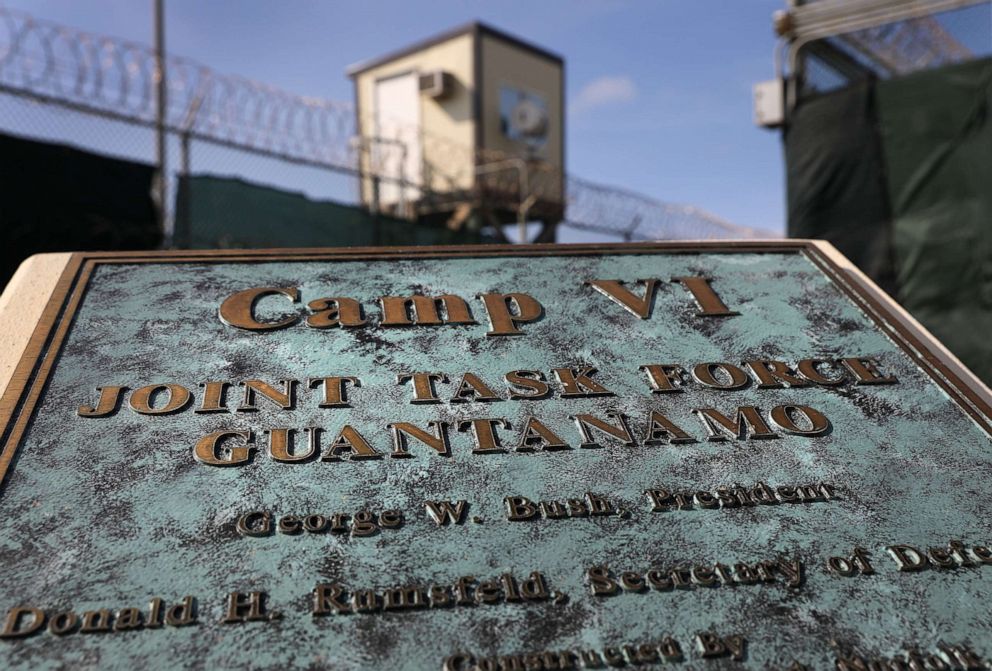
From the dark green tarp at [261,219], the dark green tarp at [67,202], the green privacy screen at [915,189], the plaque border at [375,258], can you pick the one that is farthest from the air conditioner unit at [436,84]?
the plaque border at [375,258]

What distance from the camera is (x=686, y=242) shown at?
3.06 meters

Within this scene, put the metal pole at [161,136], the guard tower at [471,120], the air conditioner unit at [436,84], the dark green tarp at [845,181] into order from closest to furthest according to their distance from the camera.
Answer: the dark green tarp at [845,181] < the metal pole at [161,136] < the guard tower at [471,120] < the air conditioner unit at [436,84]

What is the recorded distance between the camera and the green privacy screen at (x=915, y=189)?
18.1 feet

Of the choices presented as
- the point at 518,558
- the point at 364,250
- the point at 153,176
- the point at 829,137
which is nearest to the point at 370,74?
the point at 153,176

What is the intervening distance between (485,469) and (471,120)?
15.0 meters

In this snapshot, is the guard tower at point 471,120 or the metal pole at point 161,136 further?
the guard tower at point 471,120

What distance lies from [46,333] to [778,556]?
2.12m

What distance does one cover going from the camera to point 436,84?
16.5 m

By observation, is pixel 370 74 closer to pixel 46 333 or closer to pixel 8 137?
pixel 8 137

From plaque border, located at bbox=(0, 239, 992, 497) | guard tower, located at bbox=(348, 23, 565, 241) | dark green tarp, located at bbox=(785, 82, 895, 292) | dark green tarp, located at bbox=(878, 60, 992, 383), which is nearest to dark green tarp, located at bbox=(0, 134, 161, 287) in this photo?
plaque border, located at bbox=(0, 239, 992, 497)

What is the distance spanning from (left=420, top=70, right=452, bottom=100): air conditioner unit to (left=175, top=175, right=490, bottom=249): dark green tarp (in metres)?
7.45

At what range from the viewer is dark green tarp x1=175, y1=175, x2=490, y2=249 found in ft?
25.5

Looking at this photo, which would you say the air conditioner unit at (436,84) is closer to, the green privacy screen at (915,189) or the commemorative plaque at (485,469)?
the green privacy screen at (915,189)

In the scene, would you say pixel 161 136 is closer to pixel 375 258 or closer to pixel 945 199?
pixel 375 258
